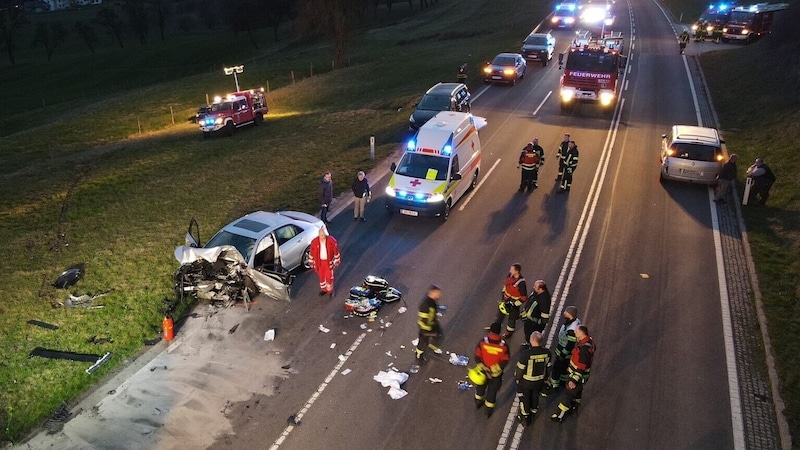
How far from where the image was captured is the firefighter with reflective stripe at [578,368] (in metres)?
8.05

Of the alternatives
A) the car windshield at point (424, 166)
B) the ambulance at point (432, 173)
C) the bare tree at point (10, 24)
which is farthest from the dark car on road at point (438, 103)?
the bare tree at point (10, 24)

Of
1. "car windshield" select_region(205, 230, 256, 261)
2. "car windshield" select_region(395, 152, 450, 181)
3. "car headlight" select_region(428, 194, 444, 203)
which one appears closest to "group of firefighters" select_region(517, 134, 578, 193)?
"car windshield" select_region(395, 152, 450, 181)

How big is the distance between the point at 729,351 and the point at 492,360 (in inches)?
210

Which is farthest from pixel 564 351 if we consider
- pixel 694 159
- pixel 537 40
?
pixel 537 40

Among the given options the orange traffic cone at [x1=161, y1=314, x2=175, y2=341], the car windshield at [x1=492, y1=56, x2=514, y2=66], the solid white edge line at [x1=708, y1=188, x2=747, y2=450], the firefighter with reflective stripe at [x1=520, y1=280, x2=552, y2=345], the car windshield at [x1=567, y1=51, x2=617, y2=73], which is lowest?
the solid white edge line at [x1=708, y1=188, x2=747, y2=450]

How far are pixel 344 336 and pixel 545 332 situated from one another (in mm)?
4053

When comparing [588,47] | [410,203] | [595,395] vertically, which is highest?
[588,47]

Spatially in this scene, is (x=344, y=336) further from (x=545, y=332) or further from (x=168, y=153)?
(x=168, y=153)

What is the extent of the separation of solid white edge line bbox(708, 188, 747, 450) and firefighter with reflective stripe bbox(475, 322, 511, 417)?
3753 mm

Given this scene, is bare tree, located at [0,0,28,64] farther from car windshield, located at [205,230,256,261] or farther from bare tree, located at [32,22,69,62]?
car windshield, located at [205,230,256,261]

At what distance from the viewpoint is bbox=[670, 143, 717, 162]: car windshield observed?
55.6 ft

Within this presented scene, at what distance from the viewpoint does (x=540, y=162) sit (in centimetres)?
1683

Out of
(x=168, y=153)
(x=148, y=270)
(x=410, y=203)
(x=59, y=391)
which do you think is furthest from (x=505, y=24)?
(x=59, y=391)

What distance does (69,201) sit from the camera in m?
18.1
